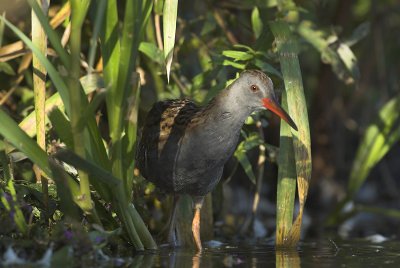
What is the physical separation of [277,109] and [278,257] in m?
0.77

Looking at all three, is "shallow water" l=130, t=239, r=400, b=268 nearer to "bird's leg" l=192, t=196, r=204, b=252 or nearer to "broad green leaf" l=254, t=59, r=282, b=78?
"bird's leg" l=192, t=196, r=204, b=252

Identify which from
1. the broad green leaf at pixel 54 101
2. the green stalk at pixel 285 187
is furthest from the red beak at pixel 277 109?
the broad green leaf at pixel 54 101

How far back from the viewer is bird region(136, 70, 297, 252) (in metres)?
4.12

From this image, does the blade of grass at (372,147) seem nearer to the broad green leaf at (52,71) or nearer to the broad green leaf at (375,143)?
the broad green leaf at (375,143)

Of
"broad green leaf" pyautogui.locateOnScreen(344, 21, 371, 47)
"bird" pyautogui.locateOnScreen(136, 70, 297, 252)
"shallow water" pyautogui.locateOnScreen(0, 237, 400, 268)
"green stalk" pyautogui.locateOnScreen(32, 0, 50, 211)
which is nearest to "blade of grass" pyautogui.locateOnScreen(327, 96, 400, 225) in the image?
"broad green leaf" pyautogui.locateOnScreen(344, 21, 371, 47)

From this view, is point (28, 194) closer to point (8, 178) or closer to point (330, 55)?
point (8, 178)

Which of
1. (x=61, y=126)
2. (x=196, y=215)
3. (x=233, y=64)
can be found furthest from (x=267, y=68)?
(x=61, y=126)

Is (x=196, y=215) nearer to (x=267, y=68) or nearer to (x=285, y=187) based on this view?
(x=285, y=187)

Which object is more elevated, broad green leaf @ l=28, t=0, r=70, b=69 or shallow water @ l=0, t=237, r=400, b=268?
broad green leaf @ l=28, t=0, r=70, b=69

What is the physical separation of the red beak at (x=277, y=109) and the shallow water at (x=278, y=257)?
2.23 ft

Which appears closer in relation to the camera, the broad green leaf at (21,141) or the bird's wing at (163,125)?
the broad green leaf at (21,141)

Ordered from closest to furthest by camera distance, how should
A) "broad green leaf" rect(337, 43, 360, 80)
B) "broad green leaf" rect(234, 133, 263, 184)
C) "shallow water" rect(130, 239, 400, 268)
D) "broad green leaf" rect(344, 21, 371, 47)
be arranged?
"shallow water" rect(130, 239, 400, 268)
"broad green leaf" rect(234, 133, 263, 184)
"broad green leaf" rect(337, 43, 360, 80)
"broad green leaf" rect(344, 21, 371, 47)

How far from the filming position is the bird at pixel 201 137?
4117 millimetres

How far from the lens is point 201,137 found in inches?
163
